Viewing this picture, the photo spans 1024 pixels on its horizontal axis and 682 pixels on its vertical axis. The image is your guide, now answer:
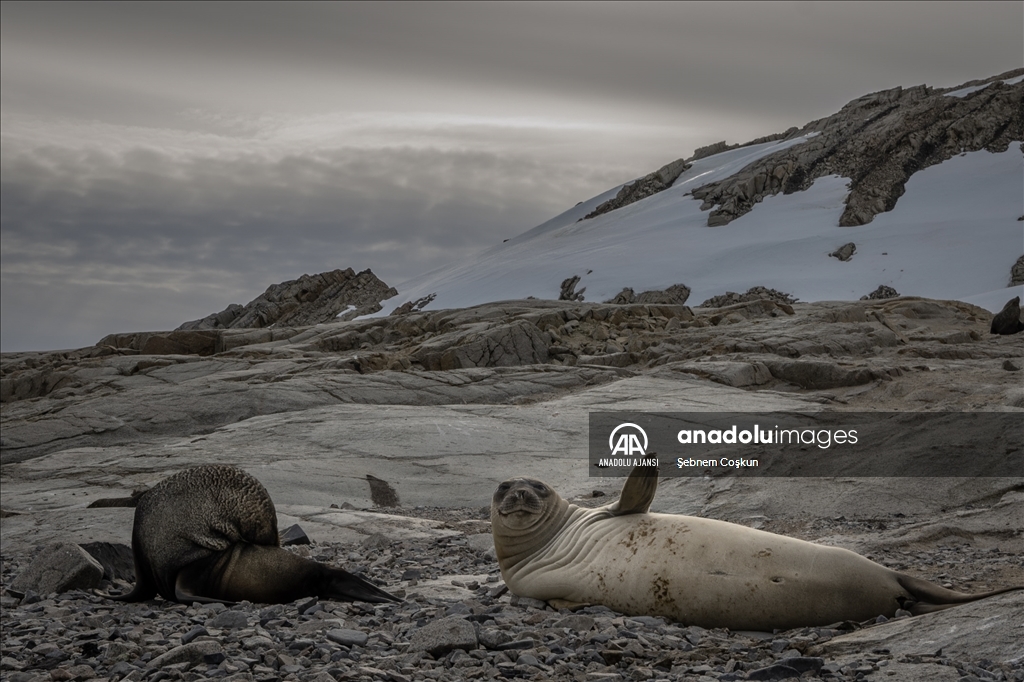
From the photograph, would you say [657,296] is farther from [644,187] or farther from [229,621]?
[229,621]

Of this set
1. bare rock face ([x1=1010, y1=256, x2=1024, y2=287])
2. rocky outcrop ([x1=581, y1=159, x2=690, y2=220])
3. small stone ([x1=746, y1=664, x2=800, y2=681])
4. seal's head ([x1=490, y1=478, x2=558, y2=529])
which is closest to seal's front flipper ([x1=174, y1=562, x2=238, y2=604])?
seal's head ([x1=490, y1=478, x2=558, y2=529])

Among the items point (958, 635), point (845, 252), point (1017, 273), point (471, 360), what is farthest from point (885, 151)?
point (958, 635)

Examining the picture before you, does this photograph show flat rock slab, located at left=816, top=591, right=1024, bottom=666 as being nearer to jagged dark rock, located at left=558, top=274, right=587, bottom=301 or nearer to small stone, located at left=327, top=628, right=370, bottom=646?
small stone, located at left=327, top=628, right=370, bottom=646

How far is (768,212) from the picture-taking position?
78.9 metres

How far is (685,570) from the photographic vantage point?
20.0 ft

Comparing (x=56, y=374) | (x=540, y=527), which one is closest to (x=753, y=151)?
(x=56, y=374)

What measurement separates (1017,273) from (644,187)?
49.4 metres

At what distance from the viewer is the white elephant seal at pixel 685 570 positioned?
563 centimetres

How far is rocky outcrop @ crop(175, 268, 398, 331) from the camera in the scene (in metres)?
67.2

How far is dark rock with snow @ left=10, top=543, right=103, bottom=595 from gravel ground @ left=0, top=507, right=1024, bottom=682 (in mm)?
165

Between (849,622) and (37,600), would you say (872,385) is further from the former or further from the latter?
(37,600)

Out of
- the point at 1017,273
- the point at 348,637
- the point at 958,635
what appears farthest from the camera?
the point at 1017,273

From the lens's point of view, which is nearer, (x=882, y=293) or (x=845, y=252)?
(x=882, y=293)

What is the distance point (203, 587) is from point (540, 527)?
272cm
